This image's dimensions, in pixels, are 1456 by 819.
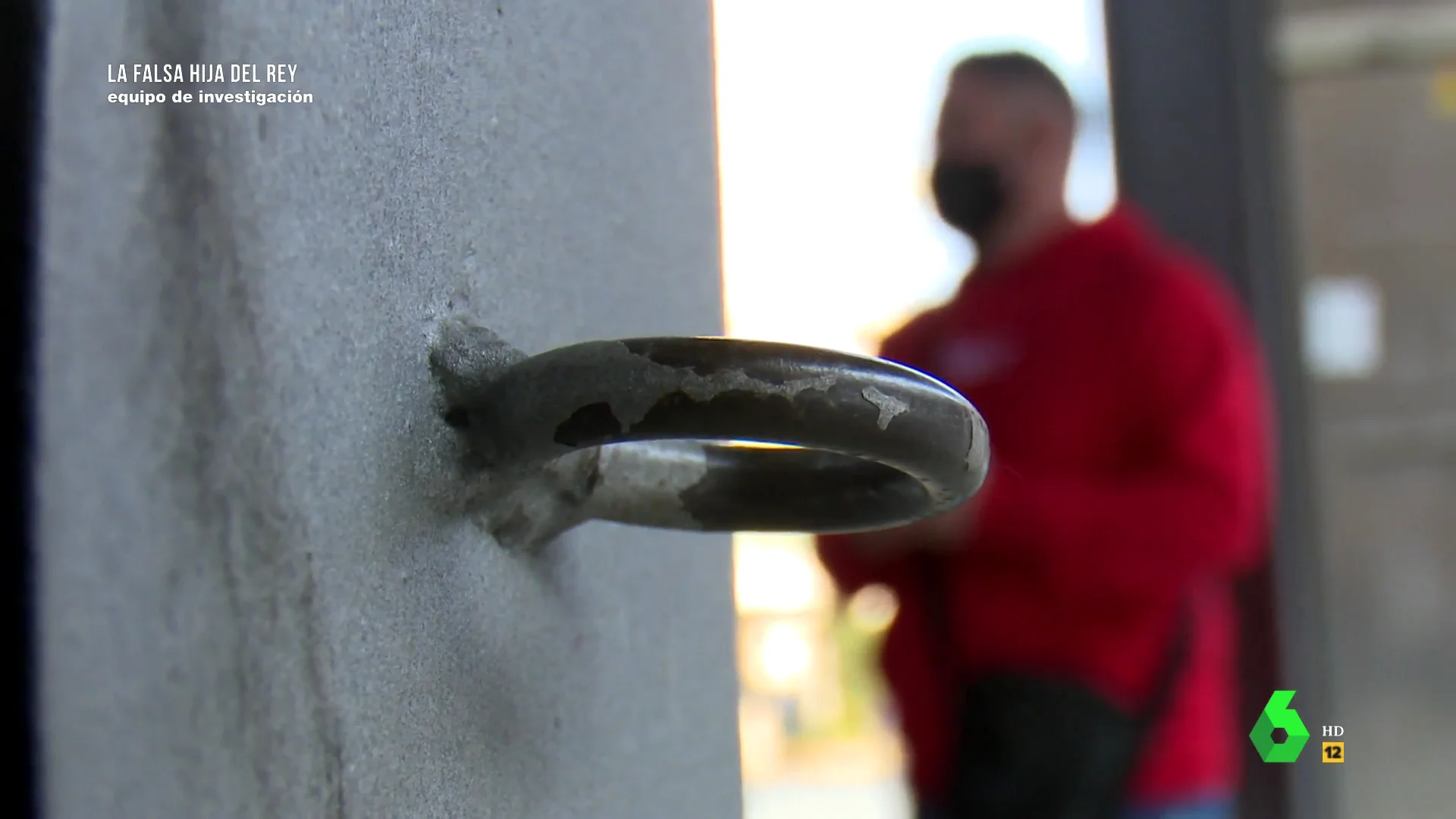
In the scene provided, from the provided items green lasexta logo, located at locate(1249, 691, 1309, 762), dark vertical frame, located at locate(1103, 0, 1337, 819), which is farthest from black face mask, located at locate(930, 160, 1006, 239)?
green lasexta logo, located at locate(1249, 691, 1309, 762)

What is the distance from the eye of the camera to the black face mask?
1.28m

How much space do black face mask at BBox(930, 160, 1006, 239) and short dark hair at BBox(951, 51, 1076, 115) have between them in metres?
0.10

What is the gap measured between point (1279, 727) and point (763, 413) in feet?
4.53

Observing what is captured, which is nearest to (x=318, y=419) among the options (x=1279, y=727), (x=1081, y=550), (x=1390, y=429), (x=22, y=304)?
(x=22, y=304)

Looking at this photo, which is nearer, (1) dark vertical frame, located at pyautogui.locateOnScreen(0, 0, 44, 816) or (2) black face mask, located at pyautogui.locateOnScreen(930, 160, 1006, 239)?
(1) dark vertical frame, located at pyautogui.locateOnScreen(0, 0, 44, 816)

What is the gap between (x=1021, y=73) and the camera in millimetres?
1285

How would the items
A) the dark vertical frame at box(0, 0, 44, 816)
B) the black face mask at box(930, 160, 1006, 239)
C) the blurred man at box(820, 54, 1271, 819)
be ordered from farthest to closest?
the black face mask at box(930, 160, 1006, 239) → the blurred man at box(820, 54, 1271, 819) → the dark vertical frame at box(0, 0, 44, 816)

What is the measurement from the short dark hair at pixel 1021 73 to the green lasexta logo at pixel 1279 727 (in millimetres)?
740

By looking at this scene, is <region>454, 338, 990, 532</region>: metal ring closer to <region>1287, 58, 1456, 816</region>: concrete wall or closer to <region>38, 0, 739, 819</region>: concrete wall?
<region>38, 0, 739, 819</region>: concrete wall

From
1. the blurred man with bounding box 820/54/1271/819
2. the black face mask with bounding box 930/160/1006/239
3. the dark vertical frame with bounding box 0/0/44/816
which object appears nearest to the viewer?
the dark vertical frame with bounding box 0/0/44/816

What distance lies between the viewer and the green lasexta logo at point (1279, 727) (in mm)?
1344

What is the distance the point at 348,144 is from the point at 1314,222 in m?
1.84

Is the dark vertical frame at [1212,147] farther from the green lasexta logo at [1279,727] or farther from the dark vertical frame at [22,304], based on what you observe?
the dark vertical frame at [22,304]

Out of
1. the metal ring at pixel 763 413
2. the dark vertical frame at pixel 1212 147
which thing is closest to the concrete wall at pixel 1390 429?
the dark vertical frame at pixel 1212 147
